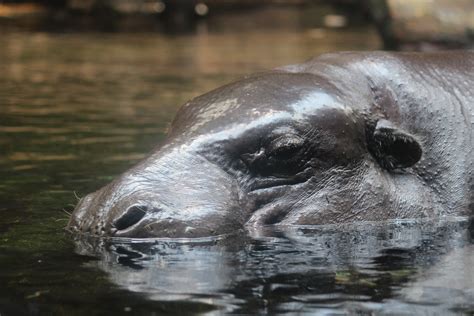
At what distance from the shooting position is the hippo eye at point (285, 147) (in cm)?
559

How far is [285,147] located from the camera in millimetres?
5602

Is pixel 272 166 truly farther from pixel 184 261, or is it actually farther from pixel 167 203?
pixel 184 261

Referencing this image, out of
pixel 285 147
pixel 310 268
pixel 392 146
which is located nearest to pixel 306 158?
pixel 285 147

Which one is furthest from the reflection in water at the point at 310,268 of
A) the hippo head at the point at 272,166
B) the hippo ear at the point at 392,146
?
the hippo ear at the point at 392,146

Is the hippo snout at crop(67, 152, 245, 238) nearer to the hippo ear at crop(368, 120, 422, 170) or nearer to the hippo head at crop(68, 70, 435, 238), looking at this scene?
the hippo head at crop(68, 70, 435, 238)

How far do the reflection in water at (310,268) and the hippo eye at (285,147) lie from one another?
0.42m

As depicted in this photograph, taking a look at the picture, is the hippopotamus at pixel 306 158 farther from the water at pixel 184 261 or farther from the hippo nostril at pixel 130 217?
the water at pixel 184 261

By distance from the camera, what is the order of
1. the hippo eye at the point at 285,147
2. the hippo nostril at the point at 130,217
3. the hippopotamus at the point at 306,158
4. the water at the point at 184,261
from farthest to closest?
the hippo eye at the point at 285,147, the hippopotamus at the point at 306,158, the hippo nostril at the point at 130,217, the water at the point at 184,261

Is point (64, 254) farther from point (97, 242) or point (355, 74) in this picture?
point (355, 74)

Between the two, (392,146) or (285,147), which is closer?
(285,147)

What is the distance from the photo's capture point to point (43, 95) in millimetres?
13734

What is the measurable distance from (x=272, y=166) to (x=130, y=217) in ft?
3.00

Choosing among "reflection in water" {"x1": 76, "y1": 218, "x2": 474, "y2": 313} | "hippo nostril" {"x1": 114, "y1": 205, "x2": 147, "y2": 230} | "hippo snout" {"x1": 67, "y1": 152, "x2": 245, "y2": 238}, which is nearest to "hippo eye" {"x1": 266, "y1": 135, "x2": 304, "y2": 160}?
"hippo snout" {"x1": 67, "y1": 152, "x2": 245, "y2": 238}

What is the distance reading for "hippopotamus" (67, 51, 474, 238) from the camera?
5.24m
